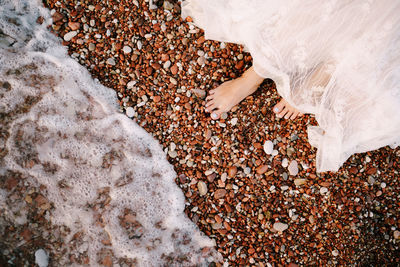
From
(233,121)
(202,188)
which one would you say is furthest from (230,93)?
(202,188)

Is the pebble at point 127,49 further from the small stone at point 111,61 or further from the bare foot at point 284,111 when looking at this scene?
the bare foot at point 284,111

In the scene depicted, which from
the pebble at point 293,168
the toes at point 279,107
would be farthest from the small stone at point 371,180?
the toes at point 279,107

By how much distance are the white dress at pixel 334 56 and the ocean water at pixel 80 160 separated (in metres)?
1.16

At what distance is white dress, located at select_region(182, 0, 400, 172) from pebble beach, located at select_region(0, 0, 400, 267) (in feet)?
1.51

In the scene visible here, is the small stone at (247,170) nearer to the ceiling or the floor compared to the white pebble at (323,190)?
nearer to the floor

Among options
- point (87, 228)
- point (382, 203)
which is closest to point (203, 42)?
point (87, 228)

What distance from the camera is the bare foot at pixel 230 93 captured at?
2.23 m

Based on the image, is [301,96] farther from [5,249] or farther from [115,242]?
Result: [5,249]

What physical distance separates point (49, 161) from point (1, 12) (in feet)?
4.47

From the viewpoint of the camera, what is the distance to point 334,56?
156 centimetres

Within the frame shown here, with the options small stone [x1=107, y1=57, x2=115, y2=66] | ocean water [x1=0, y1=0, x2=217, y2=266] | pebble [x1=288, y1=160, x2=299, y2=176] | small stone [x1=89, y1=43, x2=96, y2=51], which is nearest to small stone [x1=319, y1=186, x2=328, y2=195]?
pebble [x1=288, y1=160, x2=299, y2=176]

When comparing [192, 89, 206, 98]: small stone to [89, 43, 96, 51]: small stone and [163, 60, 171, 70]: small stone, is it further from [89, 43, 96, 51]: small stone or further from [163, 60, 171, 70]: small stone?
[89, 43, 96, 51]: small stone

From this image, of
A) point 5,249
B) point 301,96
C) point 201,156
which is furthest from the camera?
point 201,156

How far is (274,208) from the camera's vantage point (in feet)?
7.48
